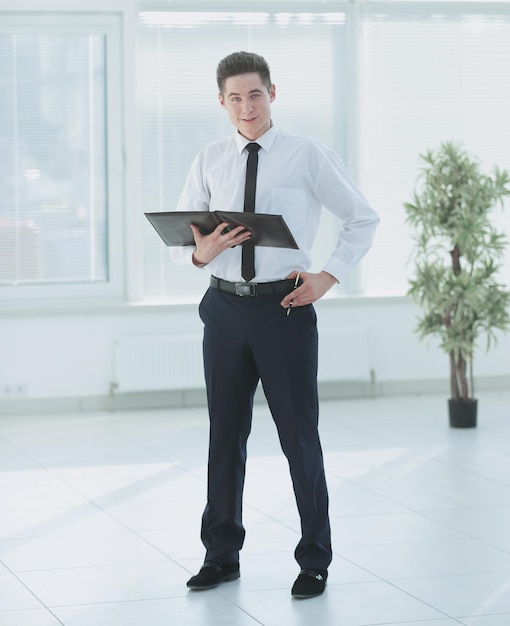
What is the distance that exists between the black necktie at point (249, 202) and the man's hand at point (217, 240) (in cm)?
9

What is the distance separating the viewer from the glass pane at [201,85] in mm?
6922

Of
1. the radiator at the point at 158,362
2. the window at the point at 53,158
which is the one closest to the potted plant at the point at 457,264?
the radiator at the point at 158,362

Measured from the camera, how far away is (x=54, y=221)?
6.85 meters

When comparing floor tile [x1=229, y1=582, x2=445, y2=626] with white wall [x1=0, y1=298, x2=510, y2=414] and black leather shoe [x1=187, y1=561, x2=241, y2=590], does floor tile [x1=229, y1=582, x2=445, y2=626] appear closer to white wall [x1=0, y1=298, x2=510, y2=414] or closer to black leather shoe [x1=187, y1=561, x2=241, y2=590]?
black leather shoe [x1=187, y1=561, x2=241, y2=590]

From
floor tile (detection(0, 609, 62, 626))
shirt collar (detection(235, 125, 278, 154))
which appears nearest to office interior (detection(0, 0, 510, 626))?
floor tile (detection(0, 609, 62, 626))

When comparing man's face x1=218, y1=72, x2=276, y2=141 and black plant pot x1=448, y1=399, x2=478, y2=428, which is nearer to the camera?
man's face x1=218, y1=72, x2=276, y2=141

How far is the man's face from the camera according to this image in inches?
126

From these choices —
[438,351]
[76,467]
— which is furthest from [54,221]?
[438,351]

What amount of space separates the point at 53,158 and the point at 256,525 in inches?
133

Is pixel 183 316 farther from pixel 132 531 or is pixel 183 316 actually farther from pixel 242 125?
pixel 242 125

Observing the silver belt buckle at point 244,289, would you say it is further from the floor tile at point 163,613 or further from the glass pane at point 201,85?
the glass pane at point 201,85

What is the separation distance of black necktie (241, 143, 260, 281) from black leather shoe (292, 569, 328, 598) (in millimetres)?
871

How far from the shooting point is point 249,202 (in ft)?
10.7

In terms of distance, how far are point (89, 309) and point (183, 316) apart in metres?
0.58
